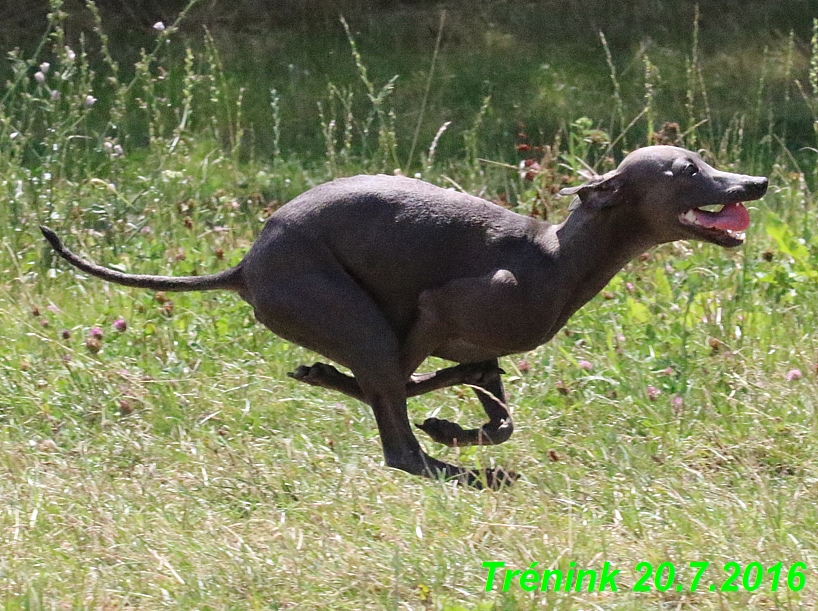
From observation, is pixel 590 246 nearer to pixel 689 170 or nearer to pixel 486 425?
pixel 689 170

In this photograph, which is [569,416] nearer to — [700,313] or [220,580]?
[700,313]

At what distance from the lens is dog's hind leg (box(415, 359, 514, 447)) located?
13.1ft

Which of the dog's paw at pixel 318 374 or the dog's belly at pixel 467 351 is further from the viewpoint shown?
the dog's paw at pixel 318 374

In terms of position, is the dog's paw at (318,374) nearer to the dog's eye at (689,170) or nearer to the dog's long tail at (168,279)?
the dog's long tail at (168,279)

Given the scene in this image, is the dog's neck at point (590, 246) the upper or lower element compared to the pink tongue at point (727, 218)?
lower

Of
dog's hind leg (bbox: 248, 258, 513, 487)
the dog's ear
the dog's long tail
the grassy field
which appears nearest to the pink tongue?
the dog's ear

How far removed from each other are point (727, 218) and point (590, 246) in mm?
395

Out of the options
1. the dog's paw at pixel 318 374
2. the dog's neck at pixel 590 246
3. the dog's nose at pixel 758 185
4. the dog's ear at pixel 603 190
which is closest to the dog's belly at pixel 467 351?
the dog's neck at pixel 590 246

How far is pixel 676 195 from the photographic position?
370 cm

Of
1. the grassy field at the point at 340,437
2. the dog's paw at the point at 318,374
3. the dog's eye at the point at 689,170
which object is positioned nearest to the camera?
the grassy field at the point at 340,437

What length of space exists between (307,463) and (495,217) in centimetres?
119

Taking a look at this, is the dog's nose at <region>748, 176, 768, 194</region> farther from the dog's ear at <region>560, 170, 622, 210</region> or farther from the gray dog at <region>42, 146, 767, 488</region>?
the dog's ear at <region>560, 170, 622, 210</region>

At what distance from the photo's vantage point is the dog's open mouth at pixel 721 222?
368 centimetres

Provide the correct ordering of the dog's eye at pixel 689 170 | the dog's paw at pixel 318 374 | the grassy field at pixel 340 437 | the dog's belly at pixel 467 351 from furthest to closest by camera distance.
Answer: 1. the dog's paw at pixel 318 374
2. the dog's belly at pixel 467 351
3. the dog's eye at pixel 689 170
4. the grassy field at pixel 340 437
